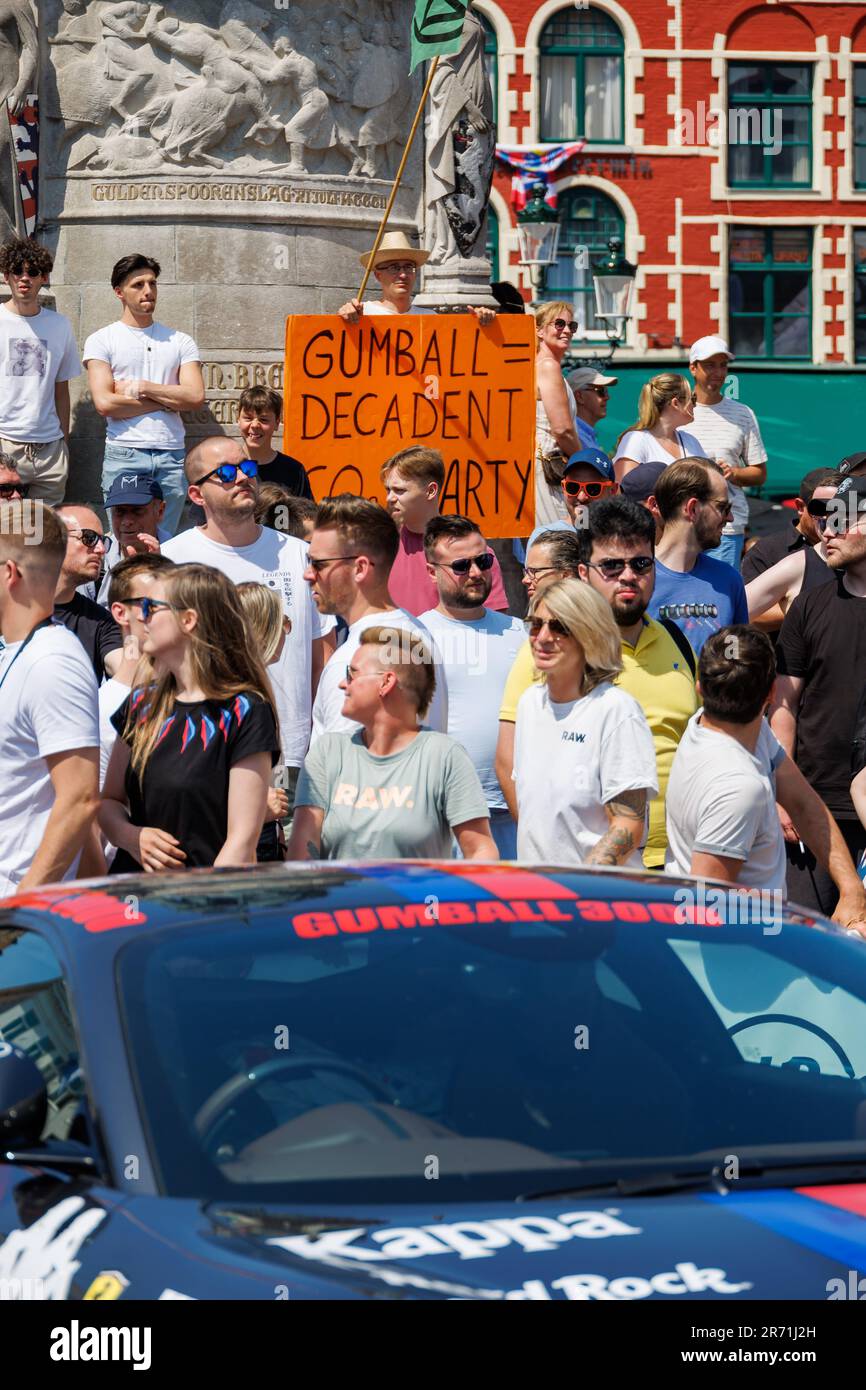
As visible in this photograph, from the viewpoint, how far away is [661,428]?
12203 mm

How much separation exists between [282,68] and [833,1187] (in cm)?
1051

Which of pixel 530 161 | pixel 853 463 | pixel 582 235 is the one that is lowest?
pixel 853 463

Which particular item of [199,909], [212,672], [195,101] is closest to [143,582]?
[212,672]

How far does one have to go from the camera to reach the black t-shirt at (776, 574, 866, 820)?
8.22 meters

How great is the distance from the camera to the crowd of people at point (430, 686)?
6.06 meters

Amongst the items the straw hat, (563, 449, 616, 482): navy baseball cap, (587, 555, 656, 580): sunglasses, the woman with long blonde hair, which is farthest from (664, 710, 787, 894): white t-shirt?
the straw hat

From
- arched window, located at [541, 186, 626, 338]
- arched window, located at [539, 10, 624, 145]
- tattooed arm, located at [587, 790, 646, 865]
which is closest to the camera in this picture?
tattooed arm, located at [587, 790, 646, 865]

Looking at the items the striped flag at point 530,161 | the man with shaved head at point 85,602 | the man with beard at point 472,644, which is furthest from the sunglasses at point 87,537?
the striped flag at point 530,161

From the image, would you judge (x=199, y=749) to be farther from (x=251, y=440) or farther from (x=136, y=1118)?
(x=251, y=440)

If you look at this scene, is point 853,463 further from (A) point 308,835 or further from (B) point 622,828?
(A) point 308,835

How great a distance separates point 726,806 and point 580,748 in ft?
1.63

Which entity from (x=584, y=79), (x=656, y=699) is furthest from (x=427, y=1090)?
(x=584, y=79)

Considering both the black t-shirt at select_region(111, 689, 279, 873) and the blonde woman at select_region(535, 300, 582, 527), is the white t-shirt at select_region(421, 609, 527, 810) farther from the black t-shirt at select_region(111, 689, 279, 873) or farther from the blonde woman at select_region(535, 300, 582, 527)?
the blonde woman at select_region(535, 300, 582, 527)

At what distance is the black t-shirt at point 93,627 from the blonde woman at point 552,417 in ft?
14.6
